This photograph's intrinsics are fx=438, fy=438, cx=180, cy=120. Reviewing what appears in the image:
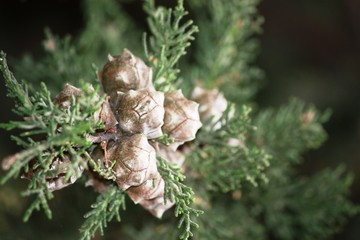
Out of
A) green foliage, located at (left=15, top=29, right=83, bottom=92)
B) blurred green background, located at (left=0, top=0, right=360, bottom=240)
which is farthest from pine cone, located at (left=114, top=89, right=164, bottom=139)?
blurred green background, located at (left=0, top=0, right=360, bottom=240)

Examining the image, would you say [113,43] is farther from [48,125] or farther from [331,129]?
[331,129]

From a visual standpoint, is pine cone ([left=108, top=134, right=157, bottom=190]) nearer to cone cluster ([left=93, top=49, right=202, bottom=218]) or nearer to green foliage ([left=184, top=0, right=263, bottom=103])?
cone cluster ([left=93, top=49, right=202, bottom=218])

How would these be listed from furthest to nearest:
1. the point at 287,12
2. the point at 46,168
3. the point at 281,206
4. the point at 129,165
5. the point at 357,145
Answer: the point at 287,12, the point at 357,145, the point at 281,206, the point at 129,165, the point at 46,168

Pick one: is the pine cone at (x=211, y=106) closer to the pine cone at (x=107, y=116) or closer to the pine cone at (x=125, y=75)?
the pine cone at (x=125, y=75)

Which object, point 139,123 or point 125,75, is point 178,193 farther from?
point 125,75

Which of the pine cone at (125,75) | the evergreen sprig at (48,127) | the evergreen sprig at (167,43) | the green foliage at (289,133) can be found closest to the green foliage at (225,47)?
the green foliage at (289,133)

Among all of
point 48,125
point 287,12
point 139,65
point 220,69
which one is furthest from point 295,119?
point 287,12
